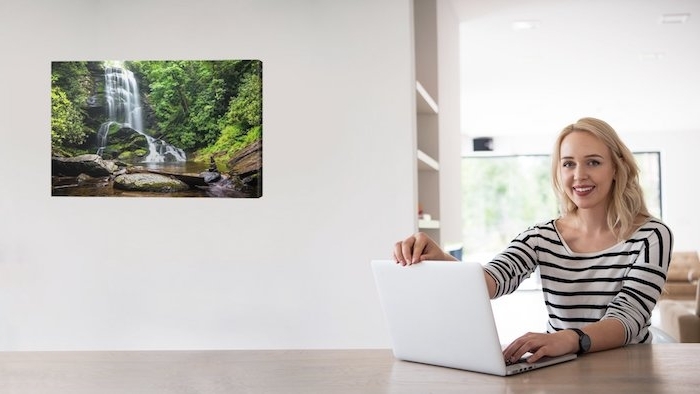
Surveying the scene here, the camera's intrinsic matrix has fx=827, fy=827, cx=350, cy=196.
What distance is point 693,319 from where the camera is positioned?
5320mm

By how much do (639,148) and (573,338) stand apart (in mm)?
11448

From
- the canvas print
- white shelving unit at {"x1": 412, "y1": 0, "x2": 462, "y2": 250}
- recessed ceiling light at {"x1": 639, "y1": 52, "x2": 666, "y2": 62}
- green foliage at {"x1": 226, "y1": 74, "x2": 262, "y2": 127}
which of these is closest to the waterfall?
the canvas print

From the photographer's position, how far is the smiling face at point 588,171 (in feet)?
7.10

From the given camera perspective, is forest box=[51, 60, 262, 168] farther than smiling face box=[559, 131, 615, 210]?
Yes

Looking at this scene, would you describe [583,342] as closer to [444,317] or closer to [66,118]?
[444,317]

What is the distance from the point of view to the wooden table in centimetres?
143

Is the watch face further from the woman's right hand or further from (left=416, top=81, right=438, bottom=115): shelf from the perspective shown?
(left=416, top=81, right=438, bottom=115): shelf

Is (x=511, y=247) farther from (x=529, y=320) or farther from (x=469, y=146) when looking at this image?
(x=469, y=146)

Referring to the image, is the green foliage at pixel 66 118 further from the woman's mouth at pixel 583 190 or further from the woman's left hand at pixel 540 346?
the woman's left hand at pixel 540 346

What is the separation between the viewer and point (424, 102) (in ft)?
14.5

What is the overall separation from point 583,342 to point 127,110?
280 centimetres

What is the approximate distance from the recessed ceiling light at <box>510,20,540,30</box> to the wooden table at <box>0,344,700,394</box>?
444 centimetres

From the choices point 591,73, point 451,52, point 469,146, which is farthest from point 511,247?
point 469,146

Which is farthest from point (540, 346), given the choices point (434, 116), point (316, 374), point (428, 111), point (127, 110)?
point (434, 116)
